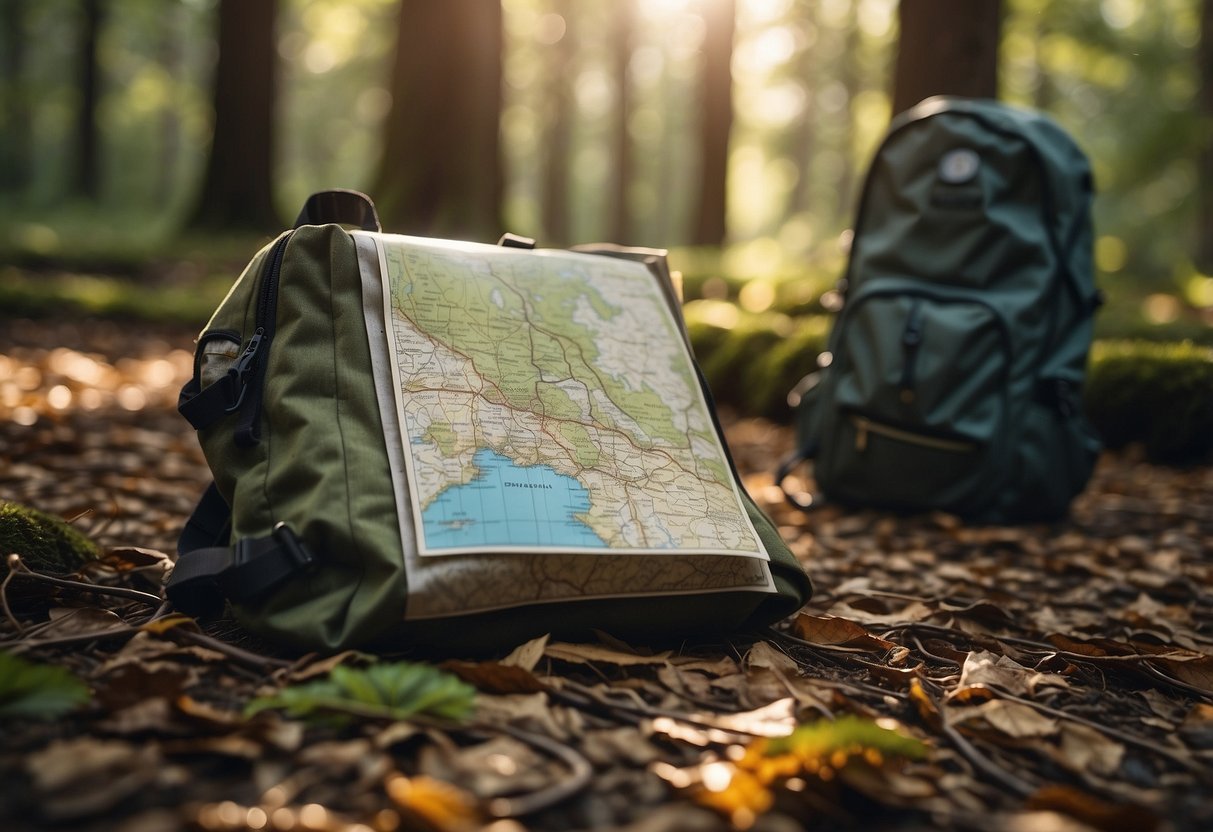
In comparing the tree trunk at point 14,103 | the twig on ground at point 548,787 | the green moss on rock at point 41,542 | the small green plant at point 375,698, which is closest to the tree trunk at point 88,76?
the tree trunk at point 14,103

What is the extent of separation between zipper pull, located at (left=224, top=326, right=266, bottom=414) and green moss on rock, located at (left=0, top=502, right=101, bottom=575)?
624mm

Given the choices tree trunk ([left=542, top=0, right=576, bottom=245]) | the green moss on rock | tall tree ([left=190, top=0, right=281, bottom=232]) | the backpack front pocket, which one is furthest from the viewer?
tree trunk ([left=542, top=0, right=576, bottom=245])

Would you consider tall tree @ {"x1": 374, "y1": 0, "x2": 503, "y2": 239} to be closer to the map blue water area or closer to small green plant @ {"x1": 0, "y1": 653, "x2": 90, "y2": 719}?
the map blue water area

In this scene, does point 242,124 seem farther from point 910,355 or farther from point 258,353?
point 258,353

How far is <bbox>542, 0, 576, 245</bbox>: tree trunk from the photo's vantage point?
60.7 ft

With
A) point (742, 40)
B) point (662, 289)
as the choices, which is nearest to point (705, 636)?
point (662, 289)

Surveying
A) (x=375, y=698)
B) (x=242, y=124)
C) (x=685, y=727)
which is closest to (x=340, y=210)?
(x=375, y=698)

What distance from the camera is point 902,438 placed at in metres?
3.02

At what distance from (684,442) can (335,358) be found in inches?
26.5

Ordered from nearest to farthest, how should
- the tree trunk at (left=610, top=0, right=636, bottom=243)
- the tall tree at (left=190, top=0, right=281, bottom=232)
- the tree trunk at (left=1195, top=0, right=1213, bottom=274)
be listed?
the tree trunk at (left=1195, top=0, right=1213, bottom=274), the tall tree at (left=190, top=0, right=281, bottom=232), the tree trunk at (left=610, top=0, right=636, bottom=243)

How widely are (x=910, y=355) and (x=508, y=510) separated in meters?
1.91

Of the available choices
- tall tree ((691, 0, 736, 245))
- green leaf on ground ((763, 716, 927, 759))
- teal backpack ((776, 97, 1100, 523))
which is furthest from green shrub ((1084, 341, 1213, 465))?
tall tree ((691, 0, 736, 245))

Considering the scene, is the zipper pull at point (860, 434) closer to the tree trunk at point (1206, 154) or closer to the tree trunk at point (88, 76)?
the tree trunk at point (1206, 154)

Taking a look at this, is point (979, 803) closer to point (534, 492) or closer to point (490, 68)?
point (534, 492)
